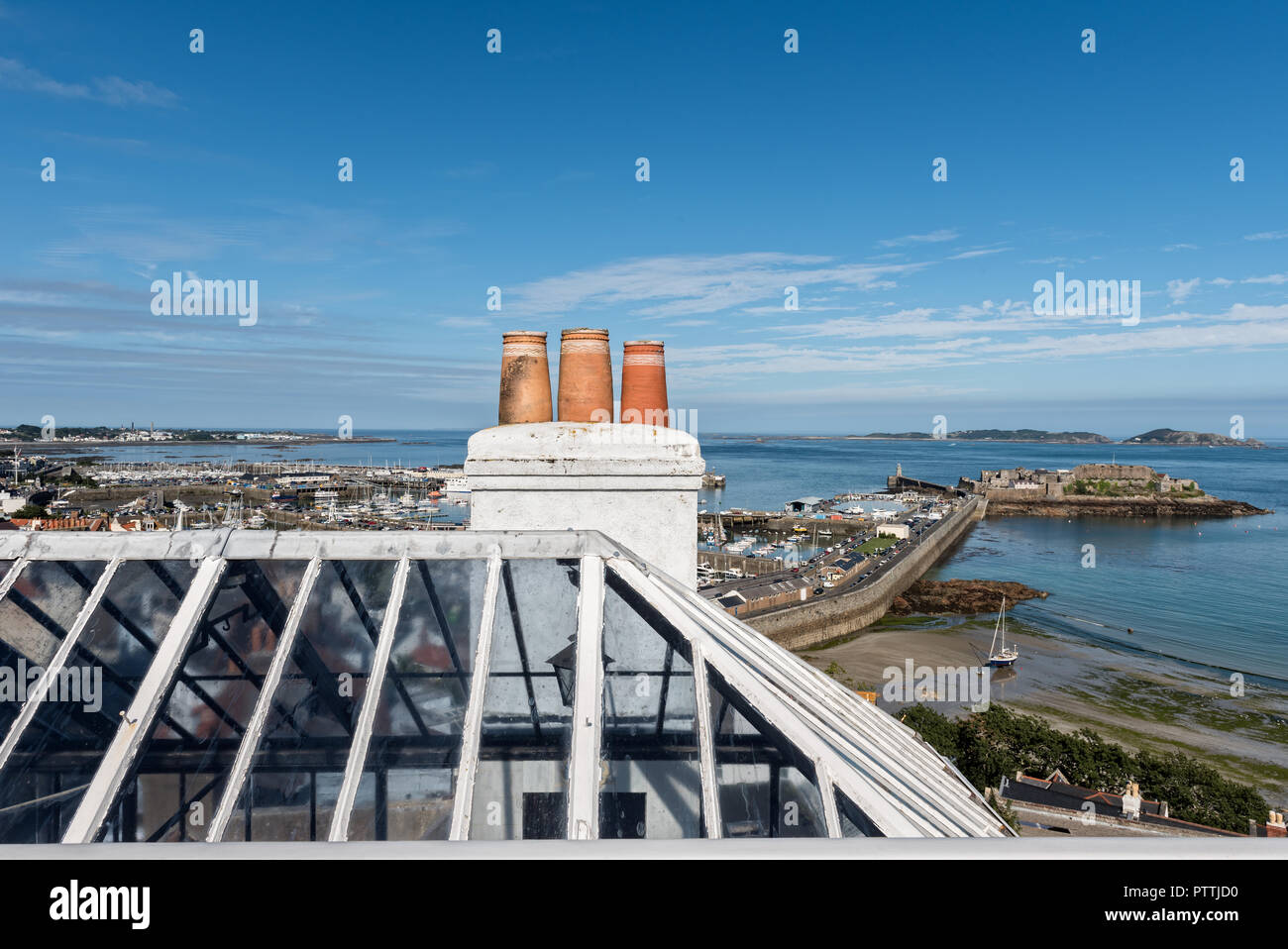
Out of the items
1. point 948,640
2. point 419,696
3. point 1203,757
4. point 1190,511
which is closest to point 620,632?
point 419,696

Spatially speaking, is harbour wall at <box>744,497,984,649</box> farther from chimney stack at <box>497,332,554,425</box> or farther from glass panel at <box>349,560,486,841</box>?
glass panel at <box>349,560,486,841</box>

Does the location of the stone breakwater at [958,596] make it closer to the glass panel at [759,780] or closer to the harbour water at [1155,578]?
the harbour water at [1155,578]

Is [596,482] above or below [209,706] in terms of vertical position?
above

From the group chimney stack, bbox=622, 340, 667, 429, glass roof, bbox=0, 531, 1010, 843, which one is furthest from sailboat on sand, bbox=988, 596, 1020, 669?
glass roof, bbox=0, 531, 1010, 843

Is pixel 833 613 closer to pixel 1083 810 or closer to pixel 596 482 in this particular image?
pixel 1083 810

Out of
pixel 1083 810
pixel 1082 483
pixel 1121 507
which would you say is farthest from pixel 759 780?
pixel 1082 483
